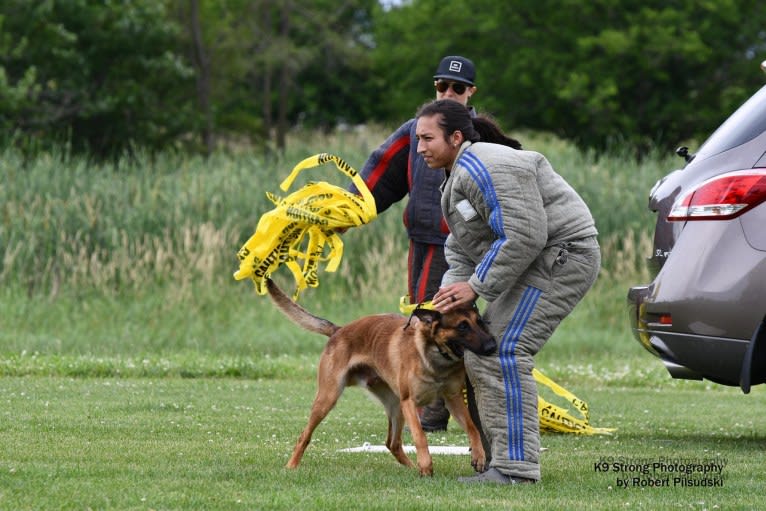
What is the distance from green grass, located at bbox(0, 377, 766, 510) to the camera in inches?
232

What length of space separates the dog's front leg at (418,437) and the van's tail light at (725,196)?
6.33 feet

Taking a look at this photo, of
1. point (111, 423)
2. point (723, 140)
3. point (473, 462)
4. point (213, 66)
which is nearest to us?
point (473, 462)

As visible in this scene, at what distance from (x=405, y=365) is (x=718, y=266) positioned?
1796 mm

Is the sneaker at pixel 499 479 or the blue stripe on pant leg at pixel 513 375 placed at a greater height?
the blue stripe on pant leg at pixel 513 375

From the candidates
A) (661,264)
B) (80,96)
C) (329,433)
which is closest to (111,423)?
(329,433)

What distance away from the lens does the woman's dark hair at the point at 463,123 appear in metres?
6.53

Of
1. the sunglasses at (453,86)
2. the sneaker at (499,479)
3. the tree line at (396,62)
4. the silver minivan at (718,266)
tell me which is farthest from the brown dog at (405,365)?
the tree line at (396,62)

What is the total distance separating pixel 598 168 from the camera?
803 inches

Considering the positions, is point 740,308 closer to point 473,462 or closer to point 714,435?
point 473,462

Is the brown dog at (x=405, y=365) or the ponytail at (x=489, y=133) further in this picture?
the ponytail at (x=489, y=133)

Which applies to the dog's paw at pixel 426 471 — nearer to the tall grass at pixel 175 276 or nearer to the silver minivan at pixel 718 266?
the silver minivan at pixel 718 266

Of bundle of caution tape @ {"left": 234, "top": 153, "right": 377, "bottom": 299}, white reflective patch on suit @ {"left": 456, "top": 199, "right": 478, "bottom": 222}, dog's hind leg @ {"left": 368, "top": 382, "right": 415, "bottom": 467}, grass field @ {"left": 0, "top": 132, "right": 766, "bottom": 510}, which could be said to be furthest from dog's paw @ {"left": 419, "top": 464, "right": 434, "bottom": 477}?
bundle of caution tape @ {"left": 234, "top": 153, "right": 377, "bottom": 299}

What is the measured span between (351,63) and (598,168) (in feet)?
93.4

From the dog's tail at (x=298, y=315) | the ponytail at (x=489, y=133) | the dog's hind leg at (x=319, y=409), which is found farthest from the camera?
the dog's tail at (x=298, y=315)
